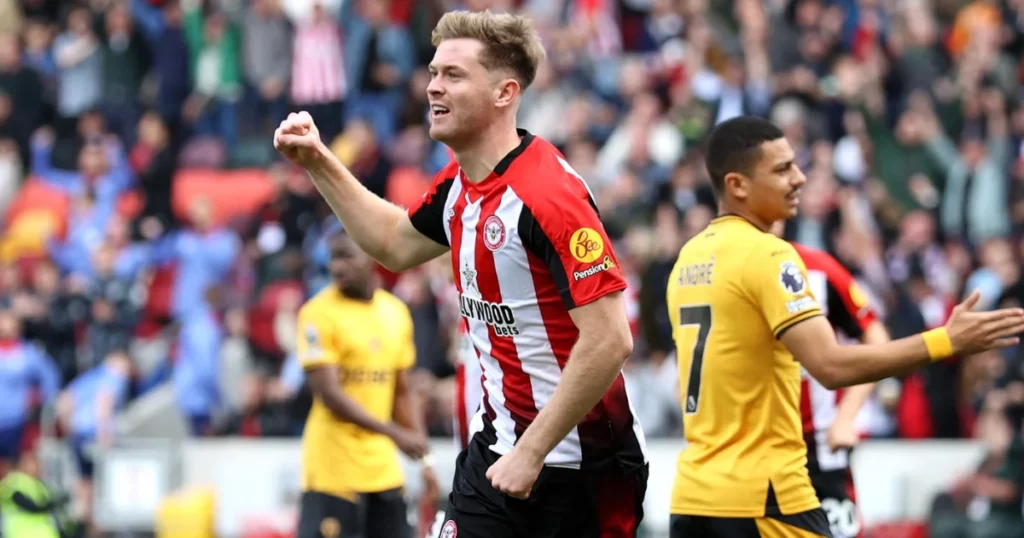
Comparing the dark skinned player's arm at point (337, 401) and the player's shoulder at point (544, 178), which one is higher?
the player's shoulder at point (544, 178)

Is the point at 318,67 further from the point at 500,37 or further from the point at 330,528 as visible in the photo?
the point at 500,37

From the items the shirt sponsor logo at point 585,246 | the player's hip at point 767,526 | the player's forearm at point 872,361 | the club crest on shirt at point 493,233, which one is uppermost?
the club crest on shirt at point 493,233

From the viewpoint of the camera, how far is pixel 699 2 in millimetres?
20750

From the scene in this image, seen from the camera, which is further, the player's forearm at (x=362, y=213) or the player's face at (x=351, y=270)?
the player's face at (x=351, y=270)

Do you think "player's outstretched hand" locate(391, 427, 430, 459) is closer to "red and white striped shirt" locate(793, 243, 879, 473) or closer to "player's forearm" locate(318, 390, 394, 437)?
"player's forearm" locate(318, 390, 394, 437)

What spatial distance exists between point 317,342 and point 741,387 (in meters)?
3.71

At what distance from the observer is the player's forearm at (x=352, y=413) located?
9703 millimetres

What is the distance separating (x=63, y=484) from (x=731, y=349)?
421 inches

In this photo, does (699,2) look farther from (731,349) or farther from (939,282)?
(731,349)

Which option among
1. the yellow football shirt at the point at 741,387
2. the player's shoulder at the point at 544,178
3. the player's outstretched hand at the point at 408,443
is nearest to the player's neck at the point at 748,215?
the yellow football shirt at the point at 741,387

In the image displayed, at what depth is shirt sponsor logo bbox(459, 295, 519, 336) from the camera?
6168 millimetres

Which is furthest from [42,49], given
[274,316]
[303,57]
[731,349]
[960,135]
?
[731,349]

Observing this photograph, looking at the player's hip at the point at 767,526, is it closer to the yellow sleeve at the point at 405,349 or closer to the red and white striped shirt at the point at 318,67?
the yellow sleeve at the point at 405,349

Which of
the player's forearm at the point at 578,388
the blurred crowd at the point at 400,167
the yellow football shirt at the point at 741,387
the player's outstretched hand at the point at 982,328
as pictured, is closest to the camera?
the player's forearm at the point at 578,388
